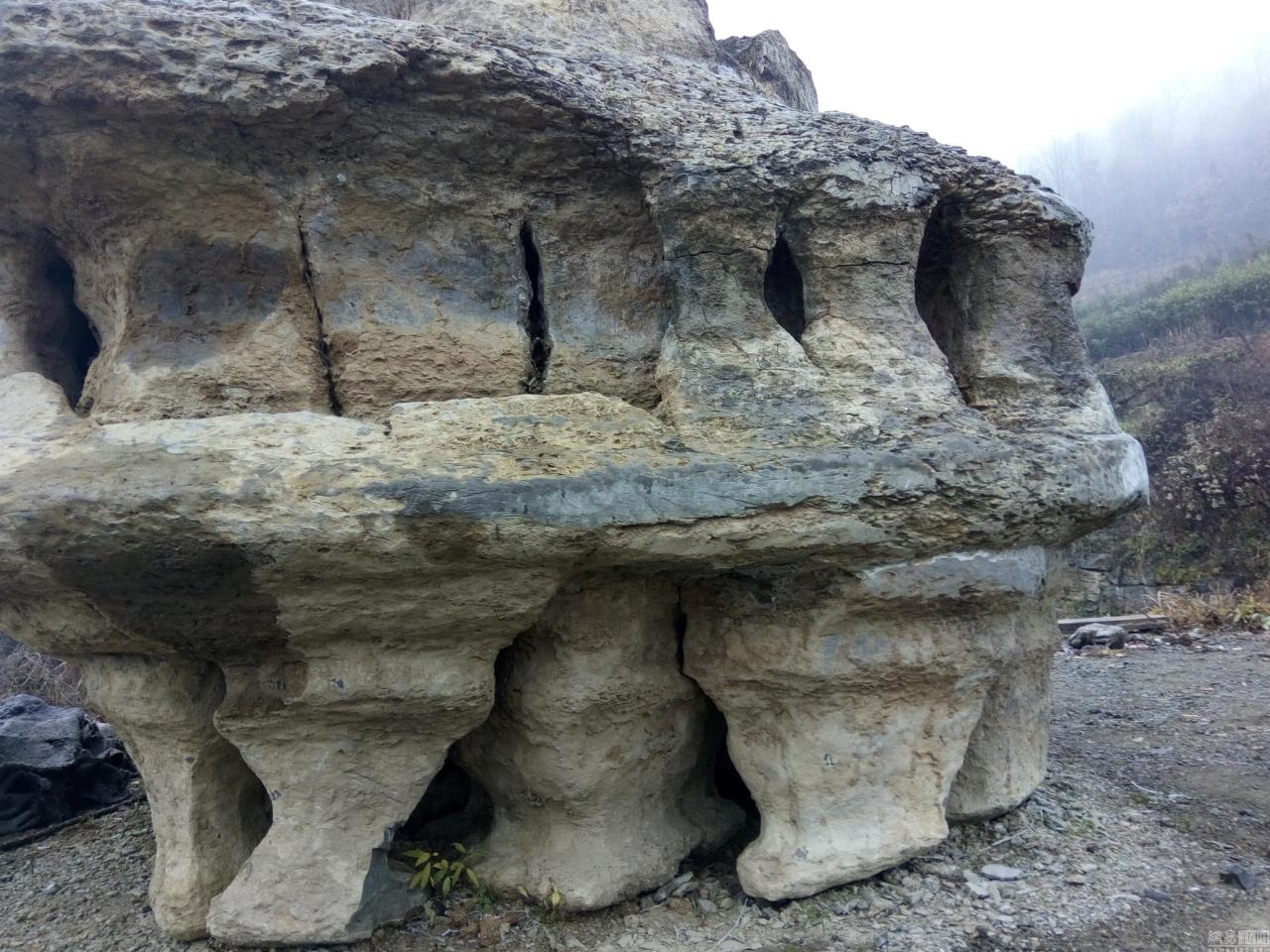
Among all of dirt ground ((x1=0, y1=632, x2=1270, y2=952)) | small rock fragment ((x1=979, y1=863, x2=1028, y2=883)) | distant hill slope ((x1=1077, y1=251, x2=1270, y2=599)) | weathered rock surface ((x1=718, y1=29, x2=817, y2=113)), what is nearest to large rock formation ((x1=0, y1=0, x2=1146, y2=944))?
dirt ground ((x1=0, y1=632, x2=1270, y2=952))

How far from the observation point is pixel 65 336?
3100mm

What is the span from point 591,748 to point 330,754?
762 millimetres

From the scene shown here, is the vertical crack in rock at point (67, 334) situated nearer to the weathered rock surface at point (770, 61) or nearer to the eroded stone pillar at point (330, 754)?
the eroded stone pillar at point (330, 754)

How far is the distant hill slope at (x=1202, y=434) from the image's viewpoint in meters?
9.73

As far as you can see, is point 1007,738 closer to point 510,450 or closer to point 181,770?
point 510,450

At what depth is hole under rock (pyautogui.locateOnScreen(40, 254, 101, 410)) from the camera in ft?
9.97

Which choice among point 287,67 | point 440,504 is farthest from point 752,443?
point 287,67

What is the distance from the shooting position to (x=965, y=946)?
8.38ft

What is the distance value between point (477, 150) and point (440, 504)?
125 centimetres

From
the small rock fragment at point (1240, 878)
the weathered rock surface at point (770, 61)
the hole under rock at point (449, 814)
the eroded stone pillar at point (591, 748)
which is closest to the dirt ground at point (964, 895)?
the small rock fragment at point (1240, 878)

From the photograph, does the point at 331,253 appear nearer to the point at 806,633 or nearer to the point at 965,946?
the point at 806,633

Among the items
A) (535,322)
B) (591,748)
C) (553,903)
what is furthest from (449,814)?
(535,322)

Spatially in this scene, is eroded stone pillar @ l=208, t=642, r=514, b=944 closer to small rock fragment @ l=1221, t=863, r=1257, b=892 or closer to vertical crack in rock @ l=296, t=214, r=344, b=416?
vertical crack in rock @ l=296, t=214, r=344, b=416

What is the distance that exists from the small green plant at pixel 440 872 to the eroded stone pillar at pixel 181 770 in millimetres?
532
